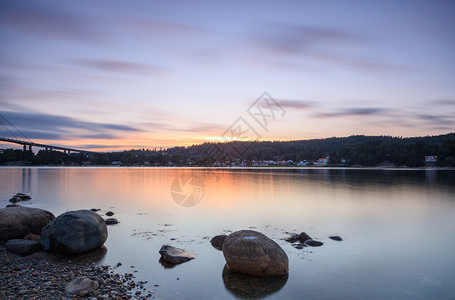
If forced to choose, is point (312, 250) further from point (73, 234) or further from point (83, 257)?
point (73, 234)

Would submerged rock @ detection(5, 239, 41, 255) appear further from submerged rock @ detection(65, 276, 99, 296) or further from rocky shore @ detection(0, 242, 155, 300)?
submerged rock @ detection(65, 276, 99, 296)

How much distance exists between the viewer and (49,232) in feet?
40.8

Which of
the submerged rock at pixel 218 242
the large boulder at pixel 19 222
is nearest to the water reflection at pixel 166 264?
the submerged rock at pixel 218 242

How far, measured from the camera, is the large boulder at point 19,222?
45.8 ft

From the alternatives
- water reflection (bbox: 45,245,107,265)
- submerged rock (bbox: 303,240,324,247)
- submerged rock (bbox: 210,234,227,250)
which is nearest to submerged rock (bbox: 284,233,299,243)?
submerged rock (bbox: 303,240,324,247)

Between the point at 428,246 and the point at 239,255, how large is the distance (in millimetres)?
11492

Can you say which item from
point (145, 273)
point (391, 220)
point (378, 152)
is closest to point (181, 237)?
point (145, 273)

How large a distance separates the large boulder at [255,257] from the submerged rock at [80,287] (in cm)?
450

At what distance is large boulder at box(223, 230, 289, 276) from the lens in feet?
34.0

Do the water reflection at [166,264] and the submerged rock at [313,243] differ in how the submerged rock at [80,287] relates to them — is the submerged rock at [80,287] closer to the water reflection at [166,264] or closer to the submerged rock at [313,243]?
the water reflection at [166,264]

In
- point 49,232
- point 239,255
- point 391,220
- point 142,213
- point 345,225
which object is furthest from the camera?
point 142,213

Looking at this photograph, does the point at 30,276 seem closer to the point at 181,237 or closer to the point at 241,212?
the point at 181,237

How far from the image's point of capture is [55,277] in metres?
9.56

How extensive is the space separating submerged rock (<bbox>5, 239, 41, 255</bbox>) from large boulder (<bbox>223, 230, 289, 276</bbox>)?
7.89 metres
